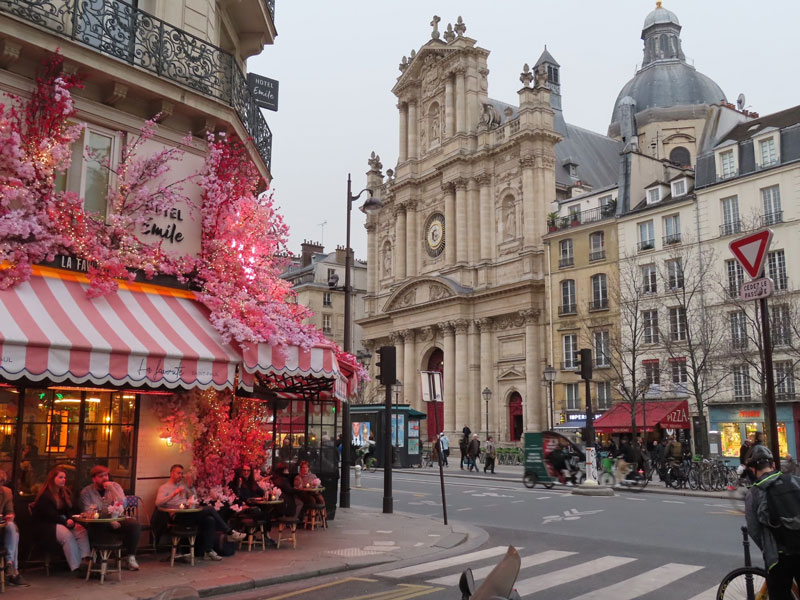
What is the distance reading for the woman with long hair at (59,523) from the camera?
30.3ft

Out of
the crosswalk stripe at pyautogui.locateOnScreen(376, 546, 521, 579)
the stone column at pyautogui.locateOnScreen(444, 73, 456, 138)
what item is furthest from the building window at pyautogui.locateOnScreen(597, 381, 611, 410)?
the crosswalk stripe at pyautogui.locateOnScreen(376, 546, 521, 579)

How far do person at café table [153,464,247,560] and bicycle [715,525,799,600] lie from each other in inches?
270

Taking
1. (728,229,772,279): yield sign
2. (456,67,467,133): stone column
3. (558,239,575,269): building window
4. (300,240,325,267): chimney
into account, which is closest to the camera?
(728,229,772,279): yield sign

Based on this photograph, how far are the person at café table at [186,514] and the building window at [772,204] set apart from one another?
98.3ft

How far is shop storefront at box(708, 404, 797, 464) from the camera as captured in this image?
31.6 meters

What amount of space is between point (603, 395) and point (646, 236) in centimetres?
876

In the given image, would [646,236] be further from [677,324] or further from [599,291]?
[677,324]

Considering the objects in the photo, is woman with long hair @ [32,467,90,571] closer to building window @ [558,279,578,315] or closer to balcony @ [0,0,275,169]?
balcony @ [0,0,275,169]

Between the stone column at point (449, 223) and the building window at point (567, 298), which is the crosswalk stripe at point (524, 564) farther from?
the stone column at point (449, 223)

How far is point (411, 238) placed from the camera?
54.7 metres

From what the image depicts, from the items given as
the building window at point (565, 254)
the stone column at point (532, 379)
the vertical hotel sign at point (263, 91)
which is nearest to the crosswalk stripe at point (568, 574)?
the vertical hotel sign at point (263, 91)

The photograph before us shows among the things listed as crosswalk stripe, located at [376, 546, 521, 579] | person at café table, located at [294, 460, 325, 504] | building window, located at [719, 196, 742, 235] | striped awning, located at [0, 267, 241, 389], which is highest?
building window, located at [719, 196, 742, 235]

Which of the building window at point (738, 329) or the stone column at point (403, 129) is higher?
the stone column at point (403, 129)

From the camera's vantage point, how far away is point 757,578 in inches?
246
